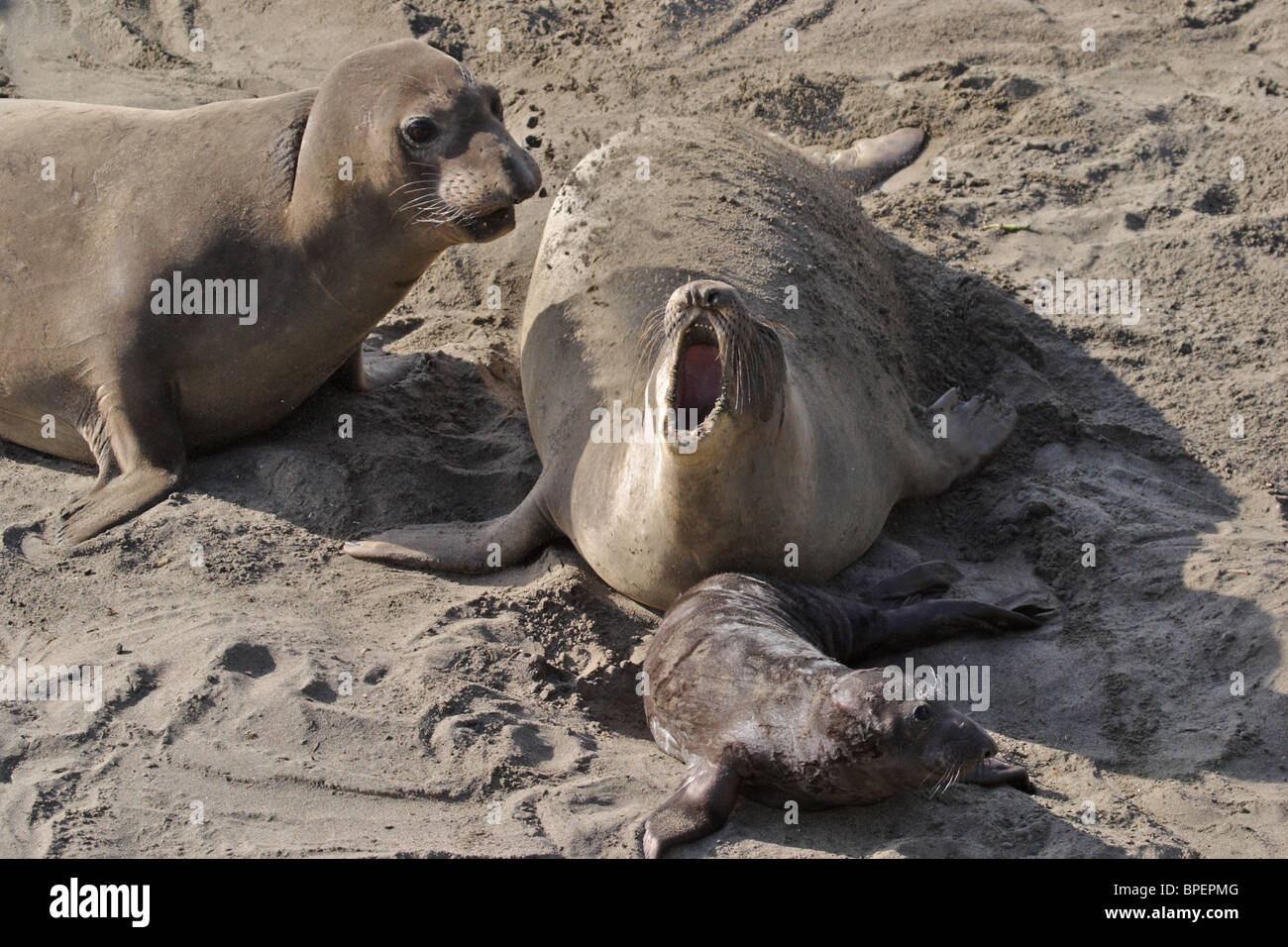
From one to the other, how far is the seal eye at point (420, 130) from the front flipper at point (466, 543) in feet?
4.00

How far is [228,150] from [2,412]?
4.20ft

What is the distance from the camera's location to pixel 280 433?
220 inches

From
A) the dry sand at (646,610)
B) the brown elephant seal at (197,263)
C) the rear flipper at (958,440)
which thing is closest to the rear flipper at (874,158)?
the dry sand at (646,610)

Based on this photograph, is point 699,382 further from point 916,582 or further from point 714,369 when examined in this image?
point 916,582

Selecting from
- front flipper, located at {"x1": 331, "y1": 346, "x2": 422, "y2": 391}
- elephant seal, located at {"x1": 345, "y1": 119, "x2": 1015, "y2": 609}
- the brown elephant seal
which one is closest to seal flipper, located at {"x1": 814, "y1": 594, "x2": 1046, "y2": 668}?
elephant seal, located at {"x1": 345, "y1": 119, "x2": 1015, "y2": 609}

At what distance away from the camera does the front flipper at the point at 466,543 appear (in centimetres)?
490

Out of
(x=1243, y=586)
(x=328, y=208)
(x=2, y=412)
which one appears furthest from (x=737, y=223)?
(x=2, y=412)

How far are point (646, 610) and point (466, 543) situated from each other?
683mm

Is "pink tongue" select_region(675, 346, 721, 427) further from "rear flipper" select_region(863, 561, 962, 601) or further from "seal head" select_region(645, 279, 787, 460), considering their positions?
"rear flipper" select_region(863, 561, 962, 601)

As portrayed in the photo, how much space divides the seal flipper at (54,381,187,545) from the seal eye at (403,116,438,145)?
1326 millimetres

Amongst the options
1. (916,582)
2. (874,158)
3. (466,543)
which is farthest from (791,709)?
(874,158)

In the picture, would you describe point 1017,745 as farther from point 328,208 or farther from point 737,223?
point 328,208

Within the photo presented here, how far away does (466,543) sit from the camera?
4977 mm

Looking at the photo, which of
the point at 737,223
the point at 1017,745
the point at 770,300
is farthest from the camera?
the point at 737,223
